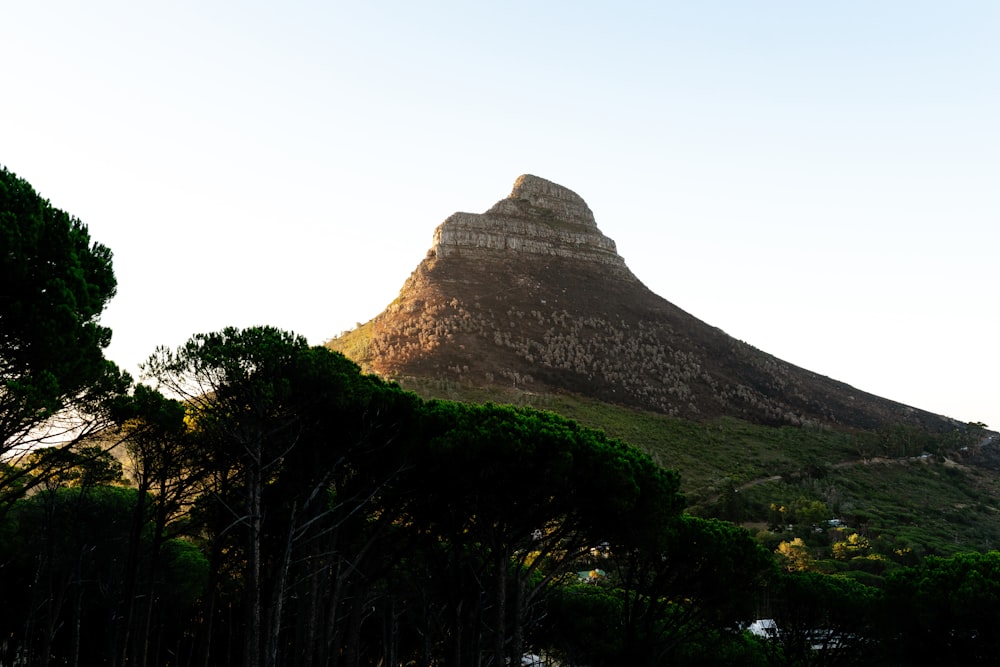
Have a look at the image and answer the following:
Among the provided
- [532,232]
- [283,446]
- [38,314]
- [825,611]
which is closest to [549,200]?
[532,232]

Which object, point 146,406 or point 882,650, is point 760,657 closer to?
point 882,650

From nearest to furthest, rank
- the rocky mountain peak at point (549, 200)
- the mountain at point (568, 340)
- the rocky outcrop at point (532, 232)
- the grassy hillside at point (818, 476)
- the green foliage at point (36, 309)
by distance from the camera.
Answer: the green foliage at point (36, 309), the grassy hillside at point (818, 476), the mountain at point (568, 340), the rocky outcrop at point (532, 232), the rocky mountain peak at point (549, 200)

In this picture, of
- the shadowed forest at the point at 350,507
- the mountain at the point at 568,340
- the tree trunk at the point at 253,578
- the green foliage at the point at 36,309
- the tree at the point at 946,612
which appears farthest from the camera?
the mountain at the point at 568,340

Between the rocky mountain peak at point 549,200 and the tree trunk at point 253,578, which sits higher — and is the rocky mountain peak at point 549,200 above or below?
above

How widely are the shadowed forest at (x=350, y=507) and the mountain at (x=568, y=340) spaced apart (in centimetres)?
5393

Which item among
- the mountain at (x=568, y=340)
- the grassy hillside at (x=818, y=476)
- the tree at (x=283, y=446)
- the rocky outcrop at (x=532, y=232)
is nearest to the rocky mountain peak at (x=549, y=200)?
the rocky outcrop at (x=532, y=232)

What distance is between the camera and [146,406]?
19.2m

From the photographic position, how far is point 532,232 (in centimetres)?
12838

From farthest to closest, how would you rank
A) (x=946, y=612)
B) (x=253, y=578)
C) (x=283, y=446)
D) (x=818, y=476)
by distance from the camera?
(x=818, y=476) < (x=946, y=612) < (x=283, y=446) < (x=253, y=578)

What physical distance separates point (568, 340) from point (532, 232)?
119ft

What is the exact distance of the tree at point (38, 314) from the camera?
504 inches

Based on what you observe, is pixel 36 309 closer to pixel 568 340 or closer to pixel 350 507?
pixel 350 507

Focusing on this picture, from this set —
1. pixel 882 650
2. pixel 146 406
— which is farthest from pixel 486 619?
pixel 146 406

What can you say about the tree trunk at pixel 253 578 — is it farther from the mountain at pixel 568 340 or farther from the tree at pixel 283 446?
the mountain at pixel 568 340
